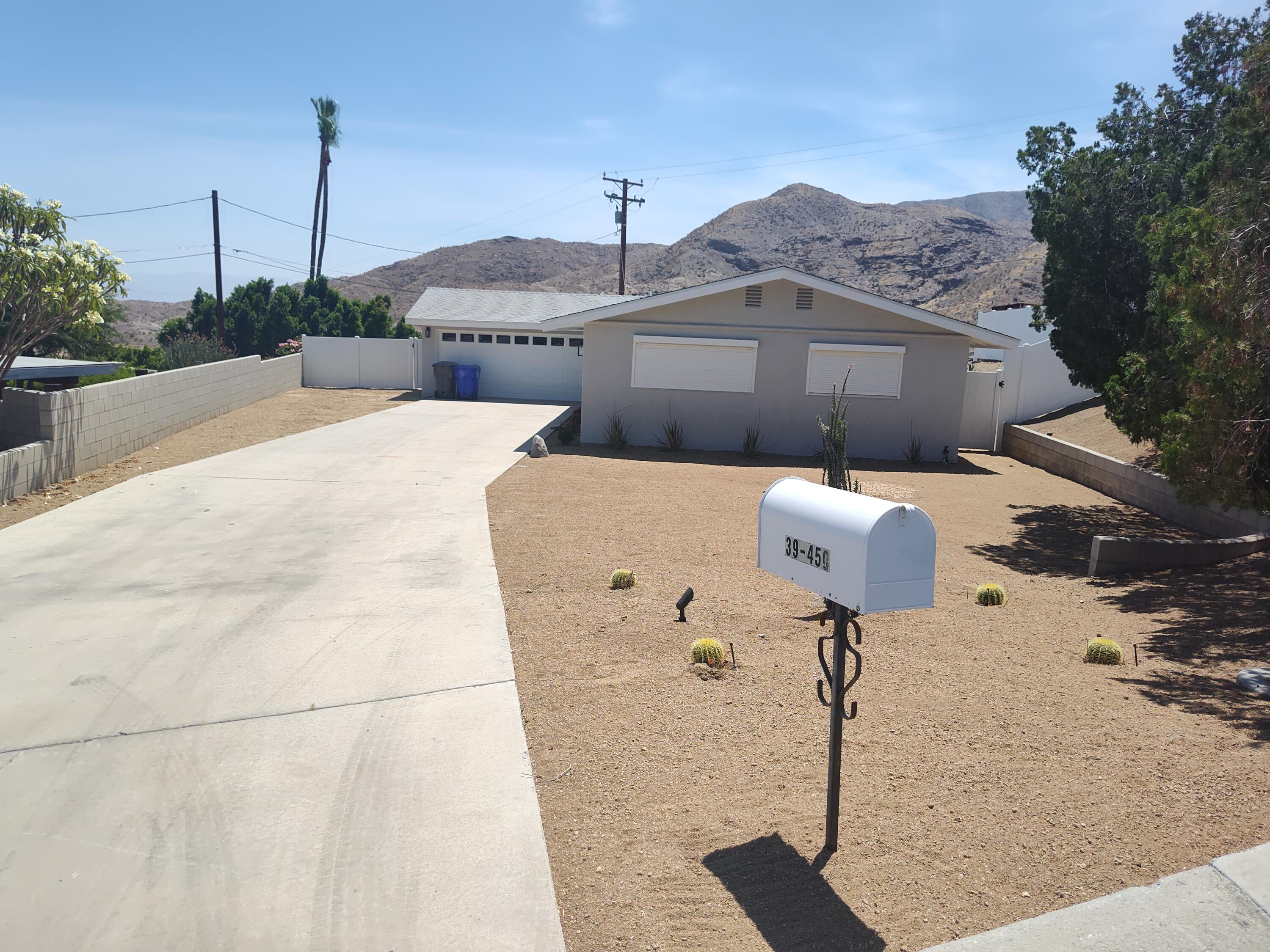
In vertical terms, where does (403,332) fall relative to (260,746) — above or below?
above

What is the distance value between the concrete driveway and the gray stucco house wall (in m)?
9.32

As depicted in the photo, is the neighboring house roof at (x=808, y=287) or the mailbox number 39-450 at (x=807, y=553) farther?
the neighboring house roof at (x=808, y=287)

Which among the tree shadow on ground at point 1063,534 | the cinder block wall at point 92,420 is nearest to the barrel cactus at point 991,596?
the tree shadow on ground at point 1063,534

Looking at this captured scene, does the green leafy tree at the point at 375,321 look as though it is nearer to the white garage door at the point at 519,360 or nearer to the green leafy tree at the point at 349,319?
the green leafy tree at the point at 349,319

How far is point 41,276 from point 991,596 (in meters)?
12.0

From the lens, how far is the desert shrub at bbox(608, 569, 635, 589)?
26.6 ft

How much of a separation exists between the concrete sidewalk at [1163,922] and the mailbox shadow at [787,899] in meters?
0.34

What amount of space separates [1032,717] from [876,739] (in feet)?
3.34

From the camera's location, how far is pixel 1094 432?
17875 millimetres

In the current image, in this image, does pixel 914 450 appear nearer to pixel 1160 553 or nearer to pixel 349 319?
pixel 1160 553

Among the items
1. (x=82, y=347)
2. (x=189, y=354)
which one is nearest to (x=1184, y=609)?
(x=189, y=354)

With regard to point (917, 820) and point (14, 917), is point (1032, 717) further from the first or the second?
point (14, 917)

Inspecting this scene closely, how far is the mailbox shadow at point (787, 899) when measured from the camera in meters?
3.45

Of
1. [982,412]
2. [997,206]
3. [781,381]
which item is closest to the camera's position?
[781,381]
